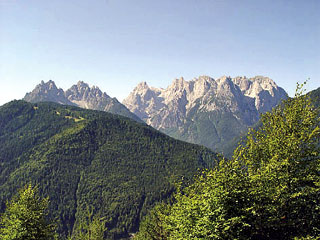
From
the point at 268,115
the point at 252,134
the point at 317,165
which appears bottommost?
the point at 317,165

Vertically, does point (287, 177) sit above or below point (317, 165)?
below

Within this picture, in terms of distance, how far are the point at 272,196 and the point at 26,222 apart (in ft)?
121

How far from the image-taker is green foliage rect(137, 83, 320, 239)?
24.5 meters

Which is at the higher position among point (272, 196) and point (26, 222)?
point (272, 196)

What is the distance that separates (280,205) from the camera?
1000 inches

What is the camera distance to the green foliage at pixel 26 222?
3597 cm

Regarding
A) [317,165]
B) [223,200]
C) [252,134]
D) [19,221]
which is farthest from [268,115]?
[19,221]

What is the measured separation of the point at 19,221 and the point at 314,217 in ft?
133

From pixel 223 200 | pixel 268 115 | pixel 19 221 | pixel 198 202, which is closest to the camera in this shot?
pixel 223 200

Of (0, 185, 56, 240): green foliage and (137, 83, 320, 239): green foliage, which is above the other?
(137, 83, 320, 239): green foliage

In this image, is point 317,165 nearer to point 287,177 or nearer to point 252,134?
point 287,177

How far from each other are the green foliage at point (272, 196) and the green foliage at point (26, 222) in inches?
974

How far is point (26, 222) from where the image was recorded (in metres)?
37.4

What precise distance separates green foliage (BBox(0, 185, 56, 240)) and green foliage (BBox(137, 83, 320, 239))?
24.8m
